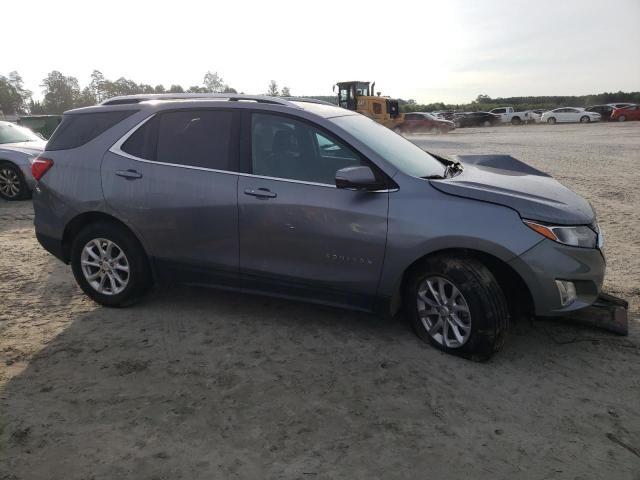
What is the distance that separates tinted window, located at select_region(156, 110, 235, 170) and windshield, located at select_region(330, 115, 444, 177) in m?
0.89

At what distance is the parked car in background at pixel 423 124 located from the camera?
34.5 metres

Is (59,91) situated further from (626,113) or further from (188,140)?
(188,140)

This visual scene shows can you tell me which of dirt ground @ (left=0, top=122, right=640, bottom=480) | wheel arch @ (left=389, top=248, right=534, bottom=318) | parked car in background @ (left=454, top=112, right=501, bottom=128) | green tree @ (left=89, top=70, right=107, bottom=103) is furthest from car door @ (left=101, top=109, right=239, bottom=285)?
green tree @ (left=89, top=70, right=107, bottom=103)

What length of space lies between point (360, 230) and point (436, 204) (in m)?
0.55

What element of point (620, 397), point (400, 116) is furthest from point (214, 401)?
point (400, 116)

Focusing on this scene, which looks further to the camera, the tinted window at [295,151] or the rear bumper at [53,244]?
the rear bumper at [53,244]

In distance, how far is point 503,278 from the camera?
3.64 metres

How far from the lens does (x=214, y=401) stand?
10.1 ft

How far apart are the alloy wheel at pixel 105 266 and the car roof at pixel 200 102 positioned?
121cm

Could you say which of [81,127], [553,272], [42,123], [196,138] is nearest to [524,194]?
[553,272]

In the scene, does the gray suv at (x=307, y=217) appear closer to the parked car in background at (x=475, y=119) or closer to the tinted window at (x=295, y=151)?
the tinted window at (x=295, y=151)

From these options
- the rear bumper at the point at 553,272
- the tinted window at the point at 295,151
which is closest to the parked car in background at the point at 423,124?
the tinted window at the point at 295,151

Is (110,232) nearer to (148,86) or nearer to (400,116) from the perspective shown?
(400,116)

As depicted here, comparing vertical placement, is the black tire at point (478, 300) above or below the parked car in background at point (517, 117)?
below
